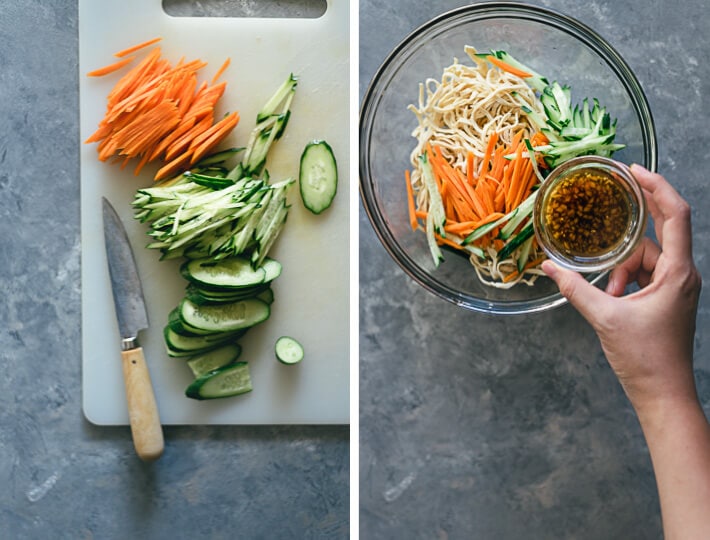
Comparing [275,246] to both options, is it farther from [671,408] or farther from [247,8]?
[671,408]

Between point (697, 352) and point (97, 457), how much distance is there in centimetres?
139

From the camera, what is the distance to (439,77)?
144 centimetres

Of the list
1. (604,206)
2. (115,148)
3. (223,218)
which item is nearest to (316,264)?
(223,218)

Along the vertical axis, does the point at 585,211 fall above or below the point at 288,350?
above

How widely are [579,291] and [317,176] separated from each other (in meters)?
0.67

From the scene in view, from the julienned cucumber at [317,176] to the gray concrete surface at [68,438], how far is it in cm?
53

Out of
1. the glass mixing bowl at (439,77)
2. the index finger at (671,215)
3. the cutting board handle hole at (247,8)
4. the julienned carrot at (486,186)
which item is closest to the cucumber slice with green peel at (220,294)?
the glass mixing bowl at (439,77)

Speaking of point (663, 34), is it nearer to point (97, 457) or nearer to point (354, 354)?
point (354, 354)

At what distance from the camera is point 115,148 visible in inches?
63.4

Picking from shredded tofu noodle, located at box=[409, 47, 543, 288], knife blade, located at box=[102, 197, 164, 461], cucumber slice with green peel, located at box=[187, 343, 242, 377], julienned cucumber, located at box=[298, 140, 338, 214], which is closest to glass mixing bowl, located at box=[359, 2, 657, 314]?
shredded tofu noodle, located at box=[409, 47, 543, 288]

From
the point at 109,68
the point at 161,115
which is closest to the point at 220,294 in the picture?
the point at 161,115

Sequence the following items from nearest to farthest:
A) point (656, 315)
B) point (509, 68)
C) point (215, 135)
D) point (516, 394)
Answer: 1. point (656, 315)
2. point (509, 68)
3. point (516, 394)
4. point (215, 135)

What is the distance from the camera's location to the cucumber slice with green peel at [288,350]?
163 centimetres

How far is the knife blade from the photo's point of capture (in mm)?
1618
